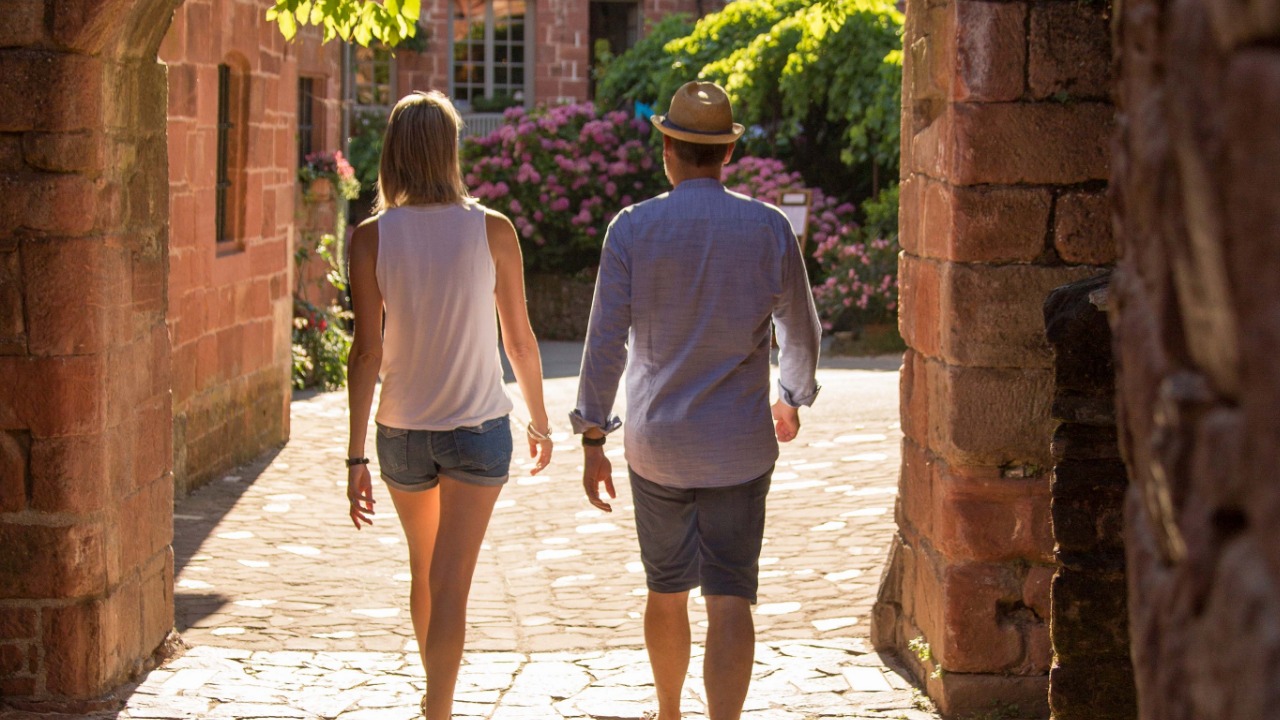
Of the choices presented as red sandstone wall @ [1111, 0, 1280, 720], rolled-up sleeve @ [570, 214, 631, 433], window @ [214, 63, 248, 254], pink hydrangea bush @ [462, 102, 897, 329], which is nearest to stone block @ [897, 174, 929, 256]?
rolled-up sleeve @ [570, 214, 631, 433]

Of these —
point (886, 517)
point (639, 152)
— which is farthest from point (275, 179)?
point (639, 152)

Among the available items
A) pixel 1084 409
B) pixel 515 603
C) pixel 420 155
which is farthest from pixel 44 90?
pixel 1084 409

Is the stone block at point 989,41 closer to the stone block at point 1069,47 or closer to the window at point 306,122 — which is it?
the stone block at point 1069,47

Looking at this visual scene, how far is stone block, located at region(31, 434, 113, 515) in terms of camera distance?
4.63 m

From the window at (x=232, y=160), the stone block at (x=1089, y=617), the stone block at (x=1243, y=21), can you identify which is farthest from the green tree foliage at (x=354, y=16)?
the stone block at (x=1243, y=21)

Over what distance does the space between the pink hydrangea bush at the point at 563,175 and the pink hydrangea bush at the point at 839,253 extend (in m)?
1.27

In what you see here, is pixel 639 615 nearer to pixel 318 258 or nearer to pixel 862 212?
pixel 318 258

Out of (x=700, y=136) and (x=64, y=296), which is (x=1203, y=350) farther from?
(x=64, y=296)

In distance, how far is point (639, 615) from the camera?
603cm

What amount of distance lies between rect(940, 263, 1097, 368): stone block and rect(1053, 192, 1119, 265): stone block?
55 mm

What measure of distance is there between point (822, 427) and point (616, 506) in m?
2.21

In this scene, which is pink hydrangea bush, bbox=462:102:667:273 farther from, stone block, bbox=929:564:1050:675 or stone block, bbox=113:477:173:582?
stone block, bbox=929:564:1050:675

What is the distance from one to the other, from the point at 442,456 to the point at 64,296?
4.30 ft

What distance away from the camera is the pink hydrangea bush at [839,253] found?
51.2ft
